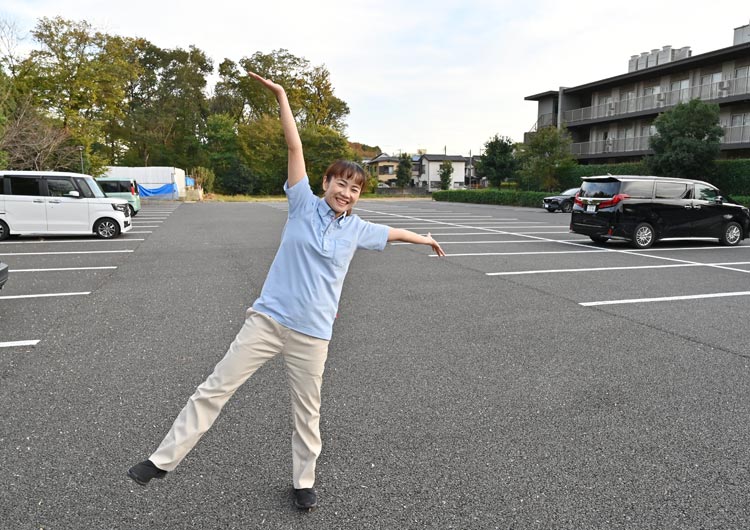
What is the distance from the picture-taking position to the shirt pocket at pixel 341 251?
7.81 ft

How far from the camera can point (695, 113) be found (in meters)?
25.1

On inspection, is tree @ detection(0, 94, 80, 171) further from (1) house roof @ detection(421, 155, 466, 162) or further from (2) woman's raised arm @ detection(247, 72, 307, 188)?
(1) house roof @ detection(421, 155, 466, 162)

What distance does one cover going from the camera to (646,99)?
109ft

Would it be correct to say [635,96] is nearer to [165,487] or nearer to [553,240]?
[553,240]

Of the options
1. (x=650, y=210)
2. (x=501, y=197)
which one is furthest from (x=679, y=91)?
(x=650, y=210)

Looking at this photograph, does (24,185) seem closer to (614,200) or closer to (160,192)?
(614,200)

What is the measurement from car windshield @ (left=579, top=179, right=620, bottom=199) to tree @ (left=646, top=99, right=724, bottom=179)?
1612 cm

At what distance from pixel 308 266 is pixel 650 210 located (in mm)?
11268

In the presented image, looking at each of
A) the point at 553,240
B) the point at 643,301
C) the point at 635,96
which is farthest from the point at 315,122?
the point at 643,301

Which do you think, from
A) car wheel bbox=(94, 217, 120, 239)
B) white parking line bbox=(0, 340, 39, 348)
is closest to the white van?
car wheel bbox=(94, 217, 120, 239)

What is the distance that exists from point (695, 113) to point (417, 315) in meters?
25.1

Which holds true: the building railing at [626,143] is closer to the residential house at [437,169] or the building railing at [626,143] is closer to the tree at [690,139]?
the tree at [690,139]

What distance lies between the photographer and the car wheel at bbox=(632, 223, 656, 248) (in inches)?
462

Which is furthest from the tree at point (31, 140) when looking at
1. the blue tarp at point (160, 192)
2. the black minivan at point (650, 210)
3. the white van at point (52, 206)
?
the black minivan at point (650, 210)
